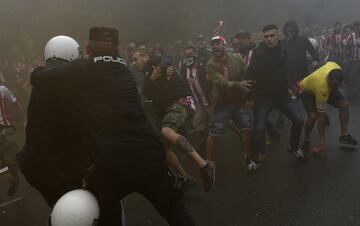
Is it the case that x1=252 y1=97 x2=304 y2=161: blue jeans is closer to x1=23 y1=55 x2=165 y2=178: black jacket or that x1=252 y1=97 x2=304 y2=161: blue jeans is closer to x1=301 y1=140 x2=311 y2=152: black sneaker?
x1=301 y1=140 x2=311 y2=152: black sneaker

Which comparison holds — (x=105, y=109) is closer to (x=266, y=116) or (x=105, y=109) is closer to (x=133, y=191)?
(x=133, y=191)

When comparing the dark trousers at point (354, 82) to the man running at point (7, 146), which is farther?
the dark trousers at point (354, 82)

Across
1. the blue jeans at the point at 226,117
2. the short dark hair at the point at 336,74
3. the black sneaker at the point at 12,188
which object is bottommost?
the black sneaker at the point at 12,188

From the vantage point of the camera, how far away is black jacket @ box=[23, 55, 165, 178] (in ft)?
9.12

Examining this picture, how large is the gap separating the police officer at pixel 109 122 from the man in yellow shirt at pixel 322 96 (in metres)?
3.54

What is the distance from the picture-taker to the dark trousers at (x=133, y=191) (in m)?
2.87

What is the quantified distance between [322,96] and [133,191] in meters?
3.75

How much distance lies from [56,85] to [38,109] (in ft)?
0.99

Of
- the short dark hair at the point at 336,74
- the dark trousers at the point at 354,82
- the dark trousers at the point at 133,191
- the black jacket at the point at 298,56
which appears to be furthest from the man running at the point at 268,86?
the dark trousers at the point at 354,82

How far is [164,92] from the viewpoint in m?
5.07

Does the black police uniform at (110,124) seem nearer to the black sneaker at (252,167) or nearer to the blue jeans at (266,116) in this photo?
the black sneaker at (252,167)

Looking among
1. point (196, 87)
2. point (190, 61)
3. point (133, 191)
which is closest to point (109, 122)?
point (133, 191)

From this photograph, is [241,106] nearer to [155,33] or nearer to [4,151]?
[4,151]

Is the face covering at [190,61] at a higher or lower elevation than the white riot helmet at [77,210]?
lower
